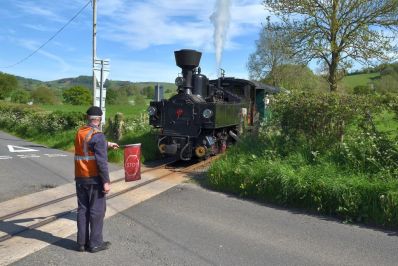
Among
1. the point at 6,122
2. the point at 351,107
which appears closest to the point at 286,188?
the point at 351,107

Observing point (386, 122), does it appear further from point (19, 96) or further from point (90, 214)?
point (19, 96)

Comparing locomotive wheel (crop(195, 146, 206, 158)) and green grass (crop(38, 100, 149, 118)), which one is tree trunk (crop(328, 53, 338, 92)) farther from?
green grass (crop(38, 100, 149, 118))

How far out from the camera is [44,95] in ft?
269

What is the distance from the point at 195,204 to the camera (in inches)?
309

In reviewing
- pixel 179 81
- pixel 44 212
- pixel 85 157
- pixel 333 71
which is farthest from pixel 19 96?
pixel 85 157

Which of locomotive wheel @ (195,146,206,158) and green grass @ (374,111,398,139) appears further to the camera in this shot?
locomotive wheel @ (195,146,206,158)

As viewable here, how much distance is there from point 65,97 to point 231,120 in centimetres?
7945

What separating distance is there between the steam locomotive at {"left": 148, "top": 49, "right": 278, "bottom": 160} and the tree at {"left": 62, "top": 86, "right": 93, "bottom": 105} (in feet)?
235

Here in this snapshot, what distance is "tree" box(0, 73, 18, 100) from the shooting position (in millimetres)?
82375

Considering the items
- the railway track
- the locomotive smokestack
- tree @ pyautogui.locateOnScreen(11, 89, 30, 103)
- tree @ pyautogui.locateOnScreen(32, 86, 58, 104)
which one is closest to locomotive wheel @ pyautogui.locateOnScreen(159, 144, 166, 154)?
the locomotive smokestack

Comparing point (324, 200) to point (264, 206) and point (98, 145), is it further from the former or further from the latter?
point (98, 145)

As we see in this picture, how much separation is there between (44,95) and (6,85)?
7.80 metres

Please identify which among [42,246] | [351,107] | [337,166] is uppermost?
[351,107]

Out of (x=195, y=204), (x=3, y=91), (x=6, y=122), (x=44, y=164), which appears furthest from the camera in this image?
(x=3, y=91)
